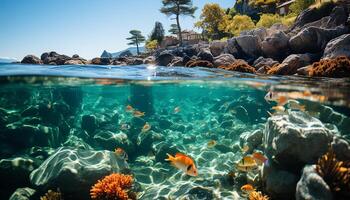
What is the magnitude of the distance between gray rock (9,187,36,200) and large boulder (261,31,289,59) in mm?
14957

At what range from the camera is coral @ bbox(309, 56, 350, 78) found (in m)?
10.6

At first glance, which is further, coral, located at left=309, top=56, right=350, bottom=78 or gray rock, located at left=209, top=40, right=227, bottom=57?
gray rock, located at left=209, top=40, right=227, bottom=57

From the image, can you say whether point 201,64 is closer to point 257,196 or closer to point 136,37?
point 257,196

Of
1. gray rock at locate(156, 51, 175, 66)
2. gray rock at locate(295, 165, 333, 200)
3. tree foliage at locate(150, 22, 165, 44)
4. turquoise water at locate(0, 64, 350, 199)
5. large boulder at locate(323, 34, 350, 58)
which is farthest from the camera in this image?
tree foliage at locate(150, 22, 165, 44)

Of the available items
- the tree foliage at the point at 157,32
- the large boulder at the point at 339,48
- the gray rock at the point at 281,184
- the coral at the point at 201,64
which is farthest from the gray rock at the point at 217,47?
the tree foliage at the point at 157,32

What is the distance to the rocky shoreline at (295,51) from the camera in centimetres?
1216

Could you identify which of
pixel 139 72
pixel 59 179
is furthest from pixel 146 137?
pixel 59 179

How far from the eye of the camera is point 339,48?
12.4 metres

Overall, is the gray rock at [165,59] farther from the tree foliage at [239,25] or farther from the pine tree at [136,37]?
the pine tree at [136,37]

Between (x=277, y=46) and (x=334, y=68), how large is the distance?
6.27 metres

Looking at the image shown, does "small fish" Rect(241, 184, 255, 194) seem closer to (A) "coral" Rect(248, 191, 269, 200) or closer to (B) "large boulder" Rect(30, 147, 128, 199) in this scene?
(A) "coral" Rect(248, 191, 269, 200)

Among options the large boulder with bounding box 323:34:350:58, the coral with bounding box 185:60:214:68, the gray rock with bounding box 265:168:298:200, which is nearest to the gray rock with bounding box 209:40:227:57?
the coral with bounding box 185:60:214:68

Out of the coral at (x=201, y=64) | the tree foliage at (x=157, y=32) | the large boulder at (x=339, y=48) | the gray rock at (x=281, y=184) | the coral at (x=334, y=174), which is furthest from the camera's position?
the tree foliage at (x=157, y=32)

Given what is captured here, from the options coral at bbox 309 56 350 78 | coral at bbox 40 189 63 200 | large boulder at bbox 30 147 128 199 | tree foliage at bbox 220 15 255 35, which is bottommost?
coral at bbox 40 189 63 200
